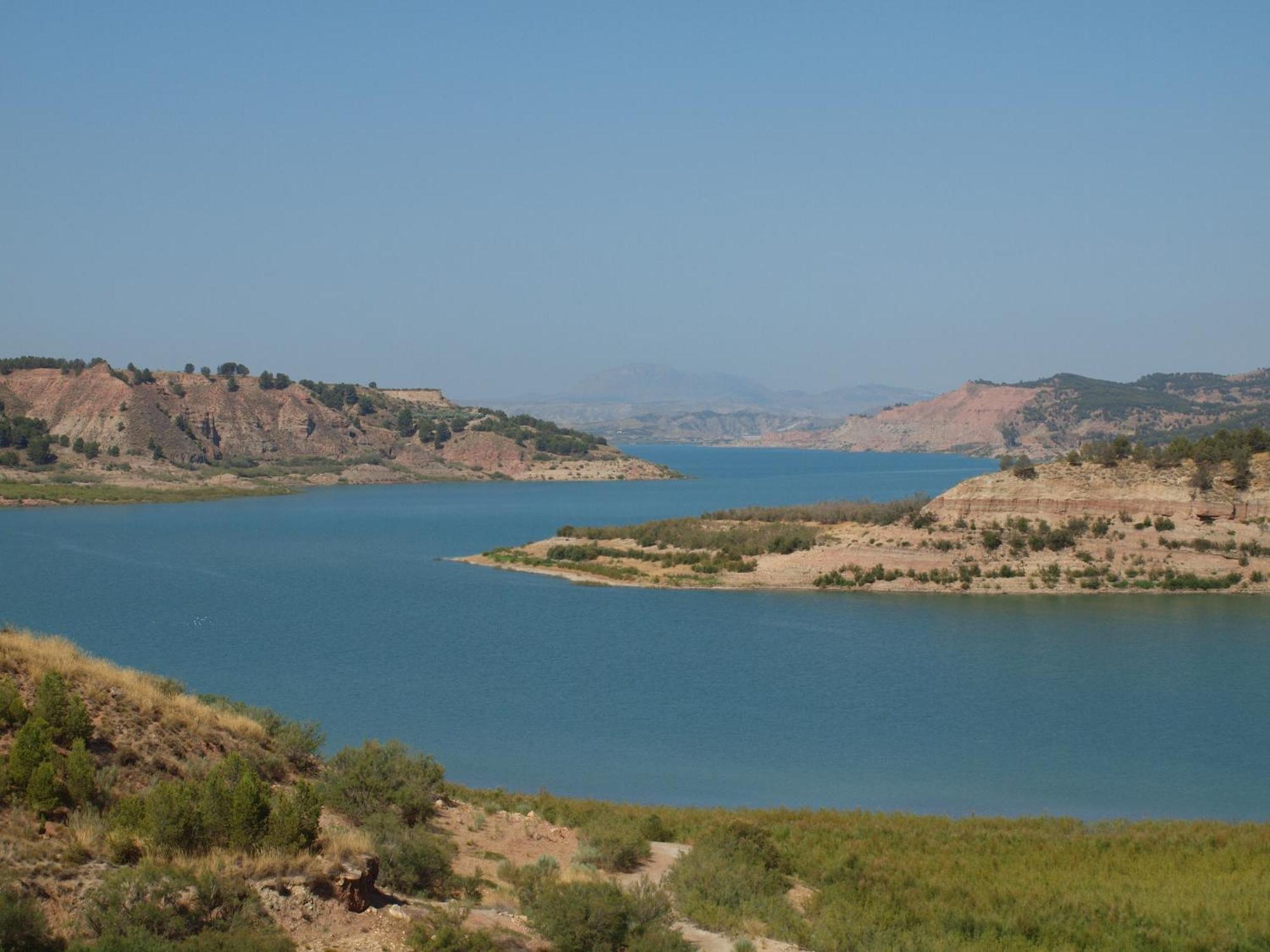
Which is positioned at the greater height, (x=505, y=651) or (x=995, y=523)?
(x=995, y=523)

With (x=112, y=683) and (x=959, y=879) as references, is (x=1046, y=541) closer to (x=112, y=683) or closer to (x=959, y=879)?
(x=959, y=879)

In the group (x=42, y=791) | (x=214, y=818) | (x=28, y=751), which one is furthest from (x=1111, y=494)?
(x=42, y=791)

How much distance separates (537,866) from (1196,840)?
31.5 feet

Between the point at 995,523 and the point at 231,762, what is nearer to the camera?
the point at 231,762

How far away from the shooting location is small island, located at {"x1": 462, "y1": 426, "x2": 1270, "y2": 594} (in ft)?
165

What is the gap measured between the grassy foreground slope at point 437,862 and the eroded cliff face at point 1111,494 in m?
35.5

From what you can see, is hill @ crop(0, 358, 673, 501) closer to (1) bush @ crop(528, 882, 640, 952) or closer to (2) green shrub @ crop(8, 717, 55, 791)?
(2) green shrub @ crop(8, 717, 55, 791)

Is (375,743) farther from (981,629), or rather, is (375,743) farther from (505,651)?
(981,629)

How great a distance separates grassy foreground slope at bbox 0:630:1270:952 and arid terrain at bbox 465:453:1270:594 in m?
32.7

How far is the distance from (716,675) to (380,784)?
19.6m

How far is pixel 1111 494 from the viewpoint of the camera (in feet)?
174

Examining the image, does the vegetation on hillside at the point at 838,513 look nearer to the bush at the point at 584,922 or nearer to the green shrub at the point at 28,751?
the bush at the point at 584,922

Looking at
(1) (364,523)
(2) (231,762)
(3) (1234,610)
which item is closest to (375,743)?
(2) (231,762)

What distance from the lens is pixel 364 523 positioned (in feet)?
284
